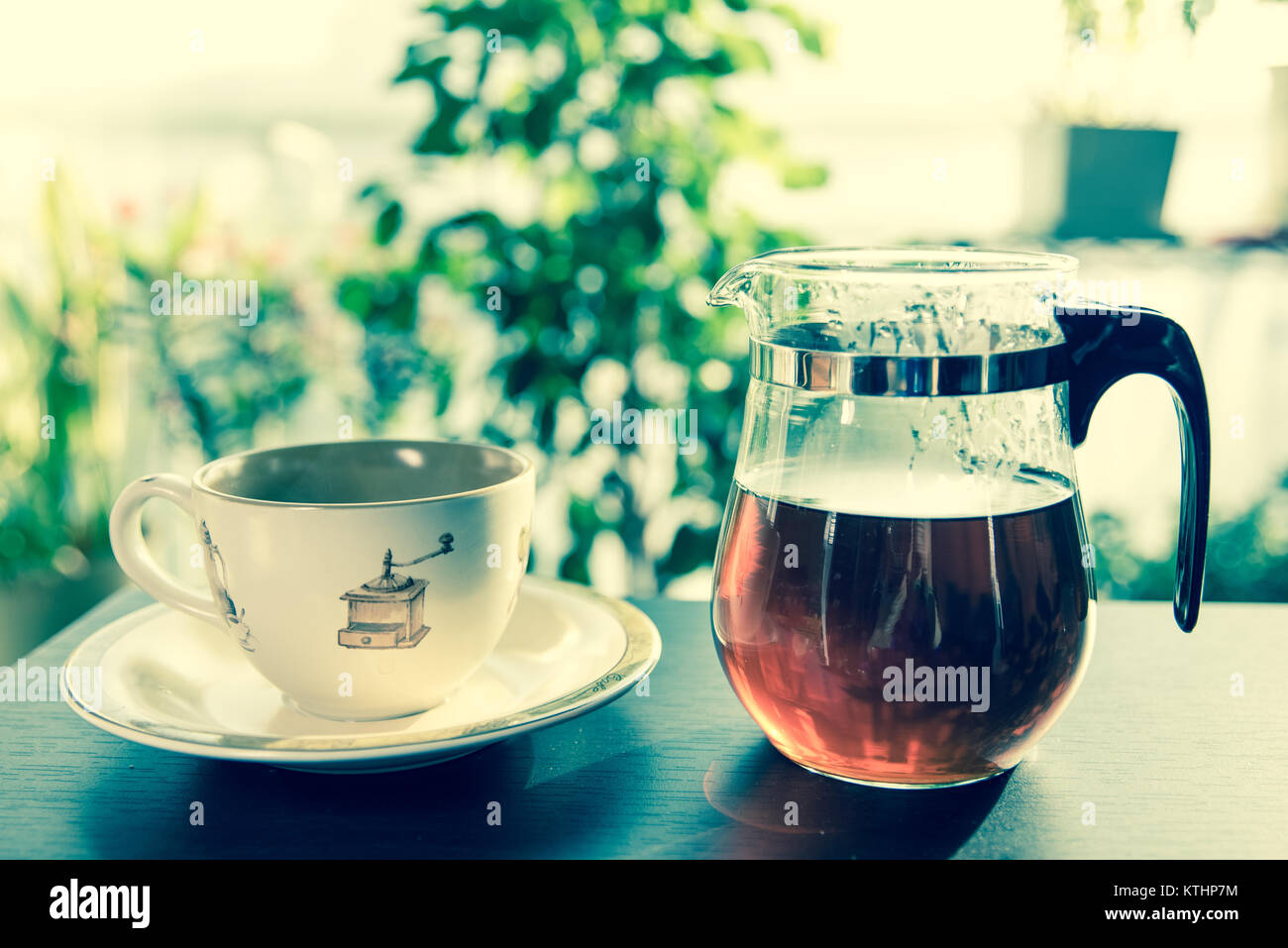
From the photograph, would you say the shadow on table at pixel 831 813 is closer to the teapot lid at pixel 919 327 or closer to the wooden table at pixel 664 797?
the wooden table at pixel 664 797

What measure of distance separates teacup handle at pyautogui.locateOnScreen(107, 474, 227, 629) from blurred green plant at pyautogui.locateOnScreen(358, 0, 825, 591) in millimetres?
727

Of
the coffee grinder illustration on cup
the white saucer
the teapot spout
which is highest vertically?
the teapot spout

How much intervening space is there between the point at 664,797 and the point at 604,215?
3.06 feet

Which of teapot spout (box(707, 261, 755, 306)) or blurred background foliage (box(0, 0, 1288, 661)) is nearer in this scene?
teapot spout (box(707, 261, 755, 306))

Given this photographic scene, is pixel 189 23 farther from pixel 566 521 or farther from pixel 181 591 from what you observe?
pixel 181 591

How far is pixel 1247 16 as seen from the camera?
6.11ft

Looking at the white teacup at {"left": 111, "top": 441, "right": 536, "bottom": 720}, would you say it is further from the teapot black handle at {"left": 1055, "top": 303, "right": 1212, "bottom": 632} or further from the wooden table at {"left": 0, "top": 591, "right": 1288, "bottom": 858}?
the teapot black handle at {"left": 1055, "top": 303, "right": 1212, "bottom": 632}

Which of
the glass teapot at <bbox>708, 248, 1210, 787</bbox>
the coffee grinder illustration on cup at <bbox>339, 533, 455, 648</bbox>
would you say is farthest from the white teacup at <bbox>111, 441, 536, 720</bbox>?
the glass teapot at <bbox>708, 248, 1210, 787</bbox>

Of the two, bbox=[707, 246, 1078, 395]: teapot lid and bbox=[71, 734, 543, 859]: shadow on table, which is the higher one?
bbox=[707, 246, 1078, 395]: teapot lid

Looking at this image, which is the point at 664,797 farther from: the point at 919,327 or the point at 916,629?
the point at 919,327

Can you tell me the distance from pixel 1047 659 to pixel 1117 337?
0.16m

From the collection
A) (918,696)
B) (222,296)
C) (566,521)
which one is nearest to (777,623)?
(918,696)

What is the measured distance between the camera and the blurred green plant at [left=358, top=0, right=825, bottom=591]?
125 cm

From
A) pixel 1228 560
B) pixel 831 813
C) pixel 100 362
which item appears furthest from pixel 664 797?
pixel 1228 560
